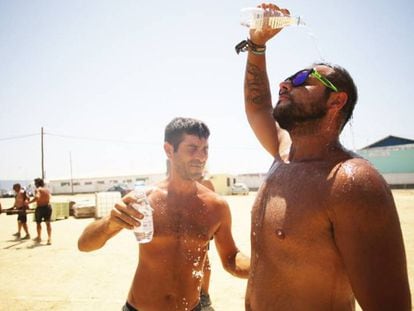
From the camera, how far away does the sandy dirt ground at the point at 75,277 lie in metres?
5.87

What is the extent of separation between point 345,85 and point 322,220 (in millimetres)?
892

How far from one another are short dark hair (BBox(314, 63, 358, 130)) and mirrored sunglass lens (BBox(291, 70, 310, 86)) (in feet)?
0.43

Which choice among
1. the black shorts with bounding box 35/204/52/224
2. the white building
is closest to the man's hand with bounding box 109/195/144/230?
the black shorts with bounding box 35/204/52/224

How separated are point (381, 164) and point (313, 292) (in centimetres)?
4769

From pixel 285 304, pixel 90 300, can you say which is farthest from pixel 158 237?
pixel 90 300

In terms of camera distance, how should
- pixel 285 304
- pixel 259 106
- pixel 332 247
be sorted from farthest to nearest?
pixel 259 106
pixel 285 304
pixel 332 247

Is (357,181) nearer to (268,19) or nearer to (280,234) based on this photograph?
(280,234)

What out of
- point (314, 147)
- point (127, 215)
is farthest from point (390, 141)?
point (127, 215)

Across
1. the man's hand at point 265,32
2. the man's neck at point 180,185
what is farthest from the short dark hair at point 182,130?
the man's hand at point 265,32

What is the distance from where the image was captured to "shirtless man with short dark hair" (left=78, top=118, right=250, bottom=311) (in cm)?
270

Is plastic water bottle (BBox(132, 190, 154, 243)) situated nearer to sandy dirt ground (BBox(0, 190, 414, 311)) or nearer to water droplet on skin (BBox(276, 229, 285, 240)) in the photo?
water droplet on skin (BBox(276, 229, 285, 240))

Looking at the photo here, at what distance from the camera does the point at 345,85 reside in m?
1.96

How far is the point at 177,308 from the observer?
2693 mm

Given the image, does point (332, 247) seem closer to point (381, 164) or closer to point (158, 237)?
point (158, 237)
